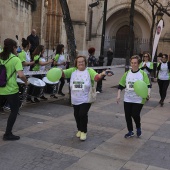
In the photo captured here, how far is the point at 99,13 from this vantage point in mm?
39312

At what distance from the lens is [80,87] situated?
249 inches

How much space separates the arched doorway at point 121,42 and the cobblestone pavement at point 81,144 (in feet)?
97.9

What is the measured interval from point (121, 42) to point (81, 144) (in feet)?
113

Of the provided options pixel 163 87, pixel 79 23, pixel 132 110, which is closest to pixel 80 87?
pixel 132 110

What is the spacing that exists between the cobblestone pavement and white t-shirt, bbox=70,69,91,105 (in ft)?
2.68

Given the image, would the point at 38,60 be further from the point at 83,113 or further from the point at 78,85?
the point at 83,113

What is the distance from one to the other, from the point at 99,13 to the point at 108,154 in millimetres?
34905

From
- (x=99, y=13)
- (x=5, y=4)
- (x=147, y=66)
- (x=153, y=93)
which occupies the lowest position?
(x=153, y=93)

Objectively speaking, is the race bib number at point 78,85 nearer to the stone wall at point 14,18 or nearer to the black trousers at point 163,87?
the black trousers at point 163,87

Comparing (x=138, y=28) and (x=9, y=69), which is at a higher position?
(x=138, y=28)

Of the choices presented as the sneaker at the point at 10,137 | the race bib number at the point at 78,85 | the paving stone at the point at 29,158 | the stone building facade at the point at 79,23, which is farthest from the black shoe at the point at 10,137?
the stone building facade at the point at 79,23

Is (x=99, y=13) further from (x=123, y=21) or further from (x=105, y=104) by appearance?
(x=105, y=104)

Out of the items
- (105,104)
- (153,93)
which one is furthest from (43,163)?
(153,93)

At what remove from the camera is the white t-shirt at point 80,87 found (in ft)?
20.8
